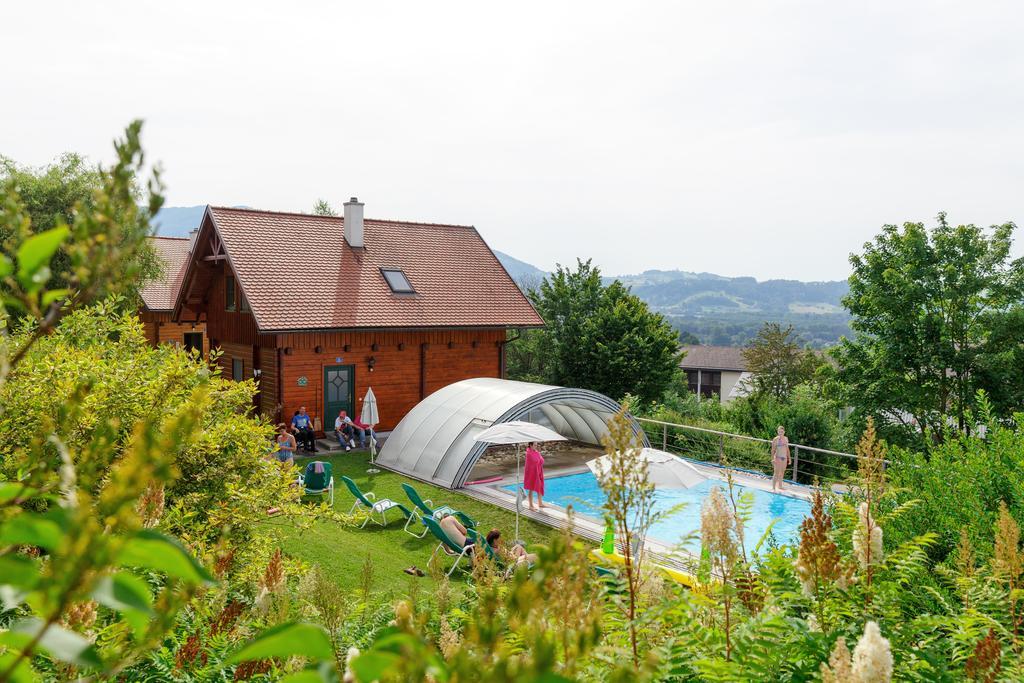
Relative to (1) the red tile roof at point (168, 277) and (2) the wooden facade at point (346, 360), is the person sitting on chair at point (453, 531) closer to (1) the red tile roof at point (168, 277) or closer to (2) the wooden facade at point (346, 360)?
(2) the wooden facade at point (346, 360)

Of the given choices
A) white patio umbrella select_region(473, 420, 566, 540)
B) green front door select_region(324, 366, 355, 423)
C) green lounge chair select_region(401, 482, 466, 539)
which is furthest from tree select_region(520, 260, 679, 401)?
green lounge chair select_region(401, 482, 466, 539)

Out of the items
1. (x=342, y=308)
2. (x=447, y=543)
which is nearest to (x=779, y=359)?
(x=342, y=308)

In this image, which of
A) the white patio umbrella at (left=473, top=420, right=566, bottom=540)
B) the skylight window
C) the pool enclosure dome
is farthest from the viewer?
the skylight window

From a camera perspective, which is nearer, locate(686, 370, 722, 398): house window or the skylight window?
the skylight window

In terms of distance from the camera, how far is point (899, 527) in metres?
6.34

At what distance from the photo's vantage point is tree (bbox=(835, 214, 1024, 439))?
20641mm

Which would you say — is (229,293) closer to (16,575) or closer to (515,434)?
(515,434)

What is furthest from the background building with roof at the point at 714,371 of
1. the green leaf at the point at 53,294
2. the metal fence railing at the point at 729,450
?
the green leaf at the point at 53,294

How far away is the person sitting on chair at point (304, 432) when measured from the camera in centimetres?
2016

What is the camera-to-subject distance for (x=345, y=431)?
21219 mm

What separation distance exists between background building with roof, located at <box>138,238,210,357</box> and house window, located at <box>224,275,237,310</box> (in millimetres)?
7403

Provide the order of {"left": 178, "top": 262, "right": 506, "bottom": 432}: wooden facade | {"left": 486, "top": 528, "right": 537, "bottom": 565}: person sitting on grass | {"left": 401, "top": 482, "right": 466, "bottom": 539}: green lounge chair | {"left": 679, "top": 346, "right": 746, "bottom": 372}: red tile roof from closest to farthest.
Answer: {"left": 486, "top": 528, "right": 537, "bottom": 565}: person sitting on grass, {"left": 401, "top": 482, "right": 466, "bottom": 539}: green lounge chair, {"left": 178, "top": 262, "right": 506, "bottom": 432}: wooden facade, {"left": 679, "top": 346, "right": 746, "bottom": 372}: red tile roof

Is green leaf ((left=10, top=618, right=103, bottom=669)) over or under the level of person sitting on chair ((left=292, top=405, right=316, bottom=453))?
over

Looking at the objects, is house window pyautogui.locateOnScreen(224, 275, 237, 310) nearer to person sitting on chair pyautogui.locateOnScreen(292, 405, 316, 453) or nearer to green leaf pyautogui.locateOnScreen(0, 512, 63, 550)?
person sitting on chair pyautogui.locateOnScreen(292, 405, 316, 453)
